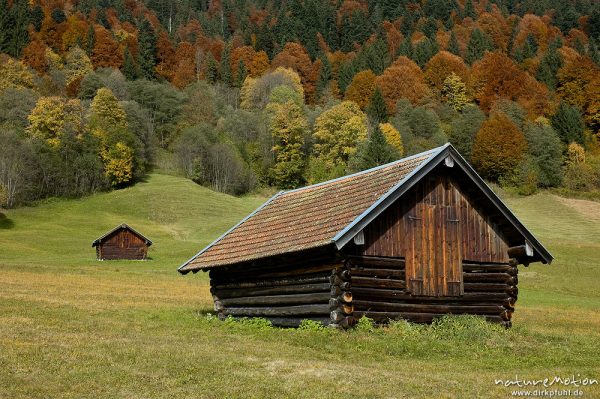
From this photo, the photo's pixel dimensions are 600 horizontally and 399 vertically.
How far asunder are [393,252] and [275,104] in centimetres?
12289

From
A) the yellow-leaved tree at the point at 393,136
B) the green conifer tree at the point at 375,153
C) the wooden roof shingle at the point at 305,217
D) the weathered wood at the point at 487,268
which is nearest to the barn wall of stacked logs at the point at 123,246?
the wooden roof shingle at the point at 305,217

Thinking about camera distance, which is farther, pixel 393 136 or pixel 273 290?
pixel 393 136

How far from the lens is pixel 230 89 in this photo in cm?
17762

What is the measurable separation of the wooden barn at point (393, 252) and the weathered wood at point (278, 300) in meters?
0.06

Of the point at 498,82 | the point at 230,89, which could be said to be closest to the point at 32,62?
the point at 230,89

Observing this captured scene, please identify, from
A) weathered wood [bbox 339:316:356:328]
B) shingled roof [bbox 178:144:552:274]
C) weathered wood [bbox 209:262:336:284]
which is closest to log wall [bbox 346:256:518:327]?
weathered wood [bbox 339:316:356:328]

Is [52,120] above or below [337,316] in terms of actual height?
above

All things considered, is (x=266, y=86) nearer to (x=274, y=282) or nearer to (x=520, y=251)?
(x=274, y=282)

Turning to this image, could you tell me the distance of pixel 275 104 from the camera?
5704 inches

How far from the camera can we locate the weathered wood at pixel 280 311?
23.6 meters

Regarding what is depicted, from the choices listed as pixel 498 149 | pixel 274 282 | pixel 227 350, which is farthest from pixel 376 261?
pixel 498 149

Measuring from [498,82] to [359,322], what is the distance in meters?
142

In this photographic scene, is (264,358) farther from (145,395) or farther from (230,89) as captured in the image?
(230,89)

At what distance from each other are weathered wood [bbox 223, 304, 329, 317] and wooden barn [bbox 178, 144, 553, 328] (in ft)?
0.14
